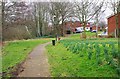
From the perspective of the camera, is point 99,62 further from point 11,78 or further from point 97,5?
point 97,5

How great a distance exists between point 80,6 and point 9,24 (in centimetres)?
1184

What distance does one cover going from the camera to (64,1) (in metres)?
32.2

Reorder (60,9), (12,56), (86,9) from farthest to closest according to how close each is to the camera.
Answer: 1. (60,9)
2. (86,9)
3. (12,56)

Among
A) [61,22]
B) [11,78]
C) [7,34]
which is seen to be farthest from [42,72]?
[61,22]

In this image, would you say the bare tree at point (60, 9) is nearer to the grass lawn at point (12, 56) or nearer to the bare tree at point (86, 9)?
the bare tree at point (86, 9)

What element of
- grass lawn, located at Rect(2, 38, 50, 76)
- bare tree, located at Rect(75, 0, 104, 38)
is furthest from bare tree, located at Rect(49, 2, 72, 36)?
grass lawn, located at Rect(2, 38, 50, 76)

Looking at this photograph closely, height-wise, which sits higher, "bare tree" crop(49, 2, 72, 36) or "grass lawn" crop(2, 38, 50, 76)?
"bare tree" crop(49, 2, 72, 36)

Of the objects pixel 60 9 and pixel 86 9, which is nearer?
pixel 86 9

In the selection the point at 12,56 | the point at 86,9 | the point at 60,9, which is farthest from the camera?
the point at 60,9

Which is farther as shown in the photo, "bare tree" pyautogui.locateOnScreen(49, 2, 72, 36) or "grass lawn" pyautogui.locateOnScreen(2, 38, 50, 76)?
"bare tree" pyautogui.locateOnScreen(49, 2, 72, 36)

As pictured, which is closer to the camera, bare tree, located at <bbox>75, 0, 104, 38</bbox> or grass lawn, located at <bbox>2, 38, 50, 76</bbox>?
grass lawn, located at <bbox>2, 38, 50, 76</bbox>

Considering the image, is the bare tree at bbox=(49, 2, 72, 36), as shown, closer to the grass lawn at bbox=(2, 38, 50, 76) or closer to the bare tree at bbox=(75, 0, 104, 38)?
the bare tree at bbox=(75, 0, 104, 38)

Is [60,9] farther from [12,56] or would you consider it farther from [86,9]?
[12,56]

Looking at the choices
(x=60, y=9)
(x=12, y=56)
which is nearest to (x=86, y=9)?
(x=60, y=9)
